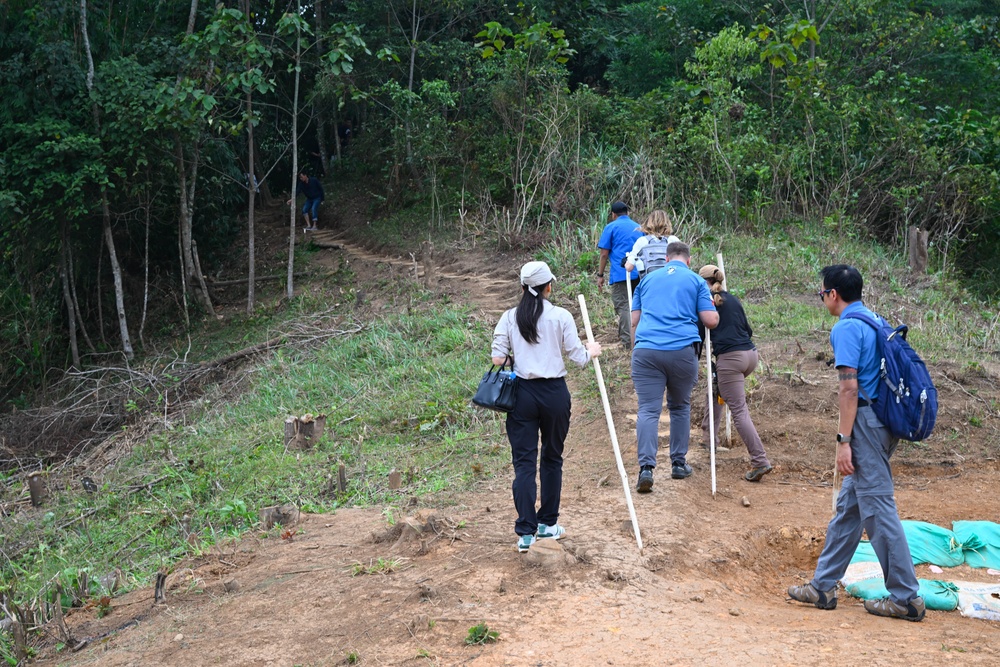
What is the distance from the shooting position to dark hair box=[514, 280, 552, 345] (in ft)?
17.0

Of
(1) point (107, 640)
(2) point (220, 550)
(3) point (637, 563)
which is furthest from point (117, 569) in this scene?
(3) point (637, 563)

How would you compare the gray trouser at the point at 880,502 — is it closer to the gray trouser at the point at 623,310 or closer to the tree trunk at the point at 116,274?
the gray trouser at the point at 623,310

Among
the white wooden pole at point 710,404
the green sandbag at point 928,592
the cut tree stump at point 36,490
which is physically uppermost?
the white wooden pole at point 710,404

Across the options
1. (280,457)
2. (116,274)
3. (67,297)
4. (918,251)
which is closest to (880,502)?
(280,457)

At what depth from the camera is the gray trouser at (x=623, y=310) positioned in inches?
387

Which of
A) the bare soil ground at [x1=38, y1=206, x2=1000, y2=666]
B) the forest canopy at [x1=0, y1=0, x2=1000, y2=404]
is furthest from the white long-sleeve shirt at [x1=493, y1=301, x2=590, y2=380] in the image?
the forest canopy at [x1=0, y1=0, x2=1000, y2=404]

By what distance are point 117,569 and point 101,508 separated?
2.49m

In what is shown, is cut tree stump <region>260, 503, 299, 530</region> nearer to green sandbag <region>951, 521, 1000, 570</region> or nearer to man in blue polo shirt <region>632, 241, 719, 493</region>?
man in blue polo shirt <region>632, 241, 719, 493</region>

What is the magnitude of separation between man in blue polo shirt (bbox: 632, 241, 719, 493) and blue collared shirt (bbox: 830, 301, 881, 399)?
5.91 ft

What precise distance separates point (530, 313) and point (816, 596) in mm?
2182

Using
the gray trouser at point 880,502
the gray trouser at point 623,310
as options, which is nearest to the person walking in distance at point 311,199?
the gray trouser at point 623,310

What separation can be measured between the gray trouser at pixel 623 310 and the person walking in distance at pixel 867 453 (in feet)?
16.5

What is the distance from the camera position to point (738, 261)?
1306 centimetres

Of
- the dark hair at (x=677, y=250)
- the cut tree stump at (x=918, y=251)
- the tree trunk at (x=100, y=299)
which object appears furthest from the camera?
the tree trunk at (x=100, y=299)
